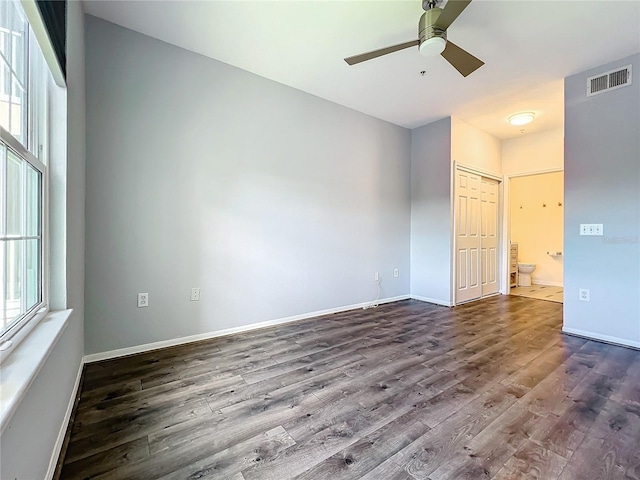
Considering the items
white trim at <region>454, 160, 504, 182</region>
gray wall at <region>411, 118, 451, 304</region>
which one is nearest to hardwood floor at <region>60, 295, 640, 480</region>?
gray wall at <region>411, 118, 451, 304</region>

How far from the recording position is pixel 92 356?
7.30ft

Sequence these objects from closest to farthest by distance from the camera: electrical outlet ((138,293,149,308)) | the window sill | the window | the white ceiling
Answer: the window sill → the window → the white ceiling → electrical outlet ((138,293,149,308))

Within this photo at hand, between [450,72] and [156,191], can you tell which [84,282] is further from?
[450,72]

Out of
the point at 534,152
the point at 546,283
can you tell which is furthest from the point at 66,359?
the point at 546,283

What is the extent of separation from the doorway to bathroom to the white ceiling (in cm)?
325

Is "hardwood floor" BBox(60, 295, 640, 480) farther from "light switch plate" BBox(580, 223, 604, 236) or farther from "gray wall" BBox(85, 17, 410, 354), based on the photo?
"light switch plate" BBox(580, 223, 604, 236)

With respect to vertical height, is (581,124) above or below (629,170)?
above

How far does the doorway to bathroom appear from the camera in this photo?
582 centimetres

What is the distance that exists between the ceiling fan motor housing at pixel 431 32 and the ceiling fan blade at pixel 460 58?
0.14 meters

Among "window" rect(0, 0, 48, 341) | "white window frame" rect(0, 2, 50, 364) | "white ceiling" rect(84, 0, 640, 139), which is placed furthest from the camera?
"white ceiling" rect(84, 0, 640, 139)

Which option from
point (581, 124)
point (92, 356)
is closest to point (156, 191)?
point (92, 356)

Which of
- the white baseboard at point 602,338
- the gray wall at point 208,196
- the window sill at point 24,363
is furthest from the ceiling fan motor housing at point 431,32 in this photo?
the white baseboard at point 602,338

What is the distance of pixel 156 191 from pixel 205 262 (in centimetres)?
76

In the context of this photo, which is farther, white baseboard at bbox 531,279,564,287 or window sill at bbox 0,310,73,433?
white baseboard at bbox 531,279,564,287
